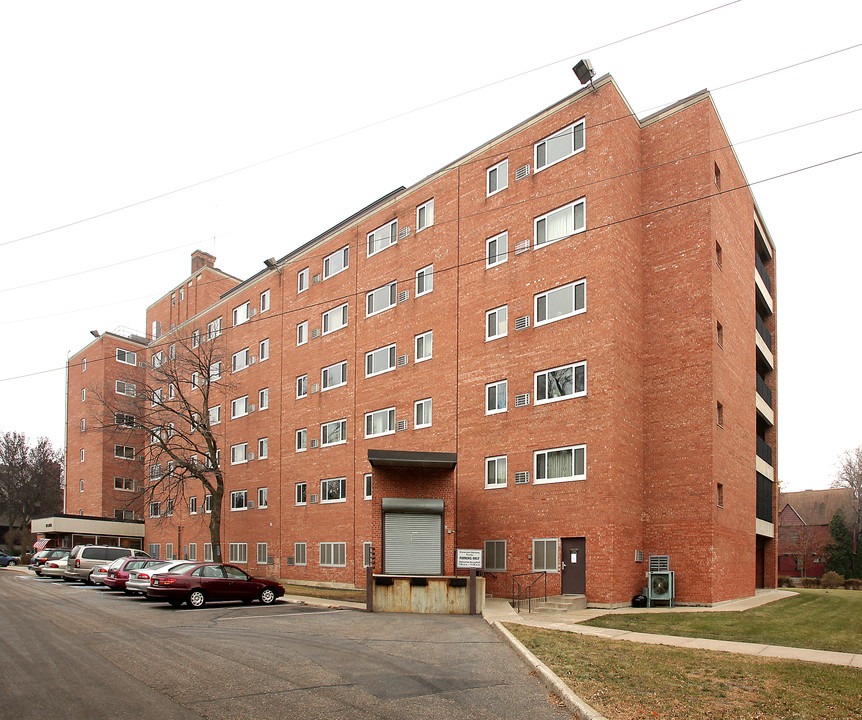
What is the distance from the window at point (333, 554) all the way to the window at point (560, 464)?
12.4 meters

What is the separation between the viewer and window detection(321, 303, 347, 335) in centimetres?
3772

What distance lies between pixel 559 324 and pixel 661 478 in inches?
246

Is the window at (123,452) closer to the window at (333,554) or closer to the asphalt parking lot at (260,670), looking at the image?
the window at (333,554)

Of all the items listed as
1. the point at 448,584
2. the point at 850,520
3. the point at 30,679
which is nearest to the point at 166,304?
the point at 448,584

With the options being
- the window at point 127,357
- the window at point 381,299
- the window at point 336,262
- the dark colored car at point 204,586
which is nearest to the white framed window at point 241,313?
the window at point 336,262

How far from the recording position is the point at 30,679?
10.2 meters

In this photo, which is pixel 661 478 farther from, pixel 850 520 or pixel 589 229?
pixel 850 520

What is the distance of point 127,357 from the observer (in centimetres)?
6538

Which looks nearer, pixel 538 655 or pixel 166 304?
pixel 538 655

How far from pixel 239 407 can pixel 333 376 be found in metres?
10.3

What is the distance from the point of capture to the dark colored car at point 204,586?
75.2 ft

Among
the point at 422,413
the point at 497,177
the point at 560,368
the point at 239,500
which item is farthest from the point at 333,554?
the point at 497,177

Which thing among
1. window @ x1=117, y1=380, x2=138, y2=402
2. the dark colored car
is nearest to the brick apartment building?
the dark colored car

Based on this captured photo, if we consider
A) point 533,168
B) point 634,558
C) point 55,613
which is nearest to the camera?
point 55,613
